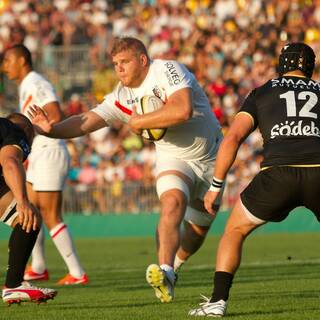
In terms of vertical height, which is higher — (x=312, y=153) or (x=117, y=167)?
(x=312, y=153)

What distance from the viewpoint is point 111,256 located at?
19047 millimetres

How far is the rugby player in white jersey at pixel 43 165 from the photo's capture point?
13.9 metres

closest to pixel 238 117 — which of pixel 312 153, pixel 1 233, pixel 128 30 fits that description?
pixel 312 153

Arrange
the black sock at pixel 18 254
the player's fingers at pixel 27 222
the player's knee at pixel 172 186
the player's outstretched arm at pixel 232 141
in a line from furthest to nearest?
the player's knee at pixel 172 186 → the black sock at pixel 18 254 → the player's fingers at pixel 27 222 → the player's outstretched arm at pixel 232 141

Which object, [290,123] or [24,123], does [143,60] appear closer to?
[24,123]

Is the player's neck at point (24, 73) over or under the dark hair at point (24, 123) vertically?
over

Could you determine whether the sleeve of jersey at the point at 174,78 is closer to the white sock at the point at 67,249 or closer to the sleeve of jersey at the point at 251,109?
the sleeve of jersey at the point at 251,109

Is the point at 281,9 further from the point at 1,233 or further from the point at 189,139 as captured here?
the point at 189,139

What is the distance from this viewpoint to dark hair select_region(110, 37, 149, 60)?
432 inches

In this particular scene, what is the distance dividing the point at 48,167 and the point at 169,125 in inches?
155

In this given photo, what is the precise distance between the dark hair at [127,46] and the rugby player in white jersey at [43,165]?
2937mm

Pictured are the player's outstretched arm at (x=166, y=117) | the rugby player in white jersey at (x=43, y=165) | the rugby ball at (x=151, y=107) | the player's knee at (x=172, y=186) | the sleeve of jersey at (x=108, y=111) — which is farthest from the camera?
the rugby player in white jersey at (x=43, y=165)

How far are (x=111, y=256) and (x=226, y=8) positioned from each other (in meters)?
13.4

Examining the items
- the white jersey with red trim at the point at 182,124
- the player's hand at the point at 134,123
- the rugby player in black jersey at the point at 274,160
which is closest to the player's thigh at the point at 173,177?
the white jersey with red trim at the point at 182,124
